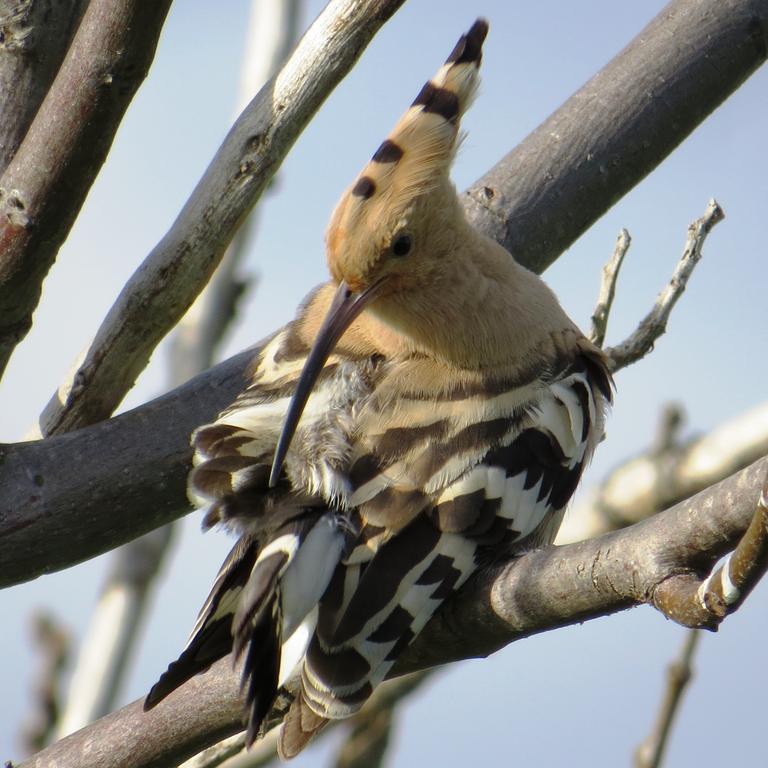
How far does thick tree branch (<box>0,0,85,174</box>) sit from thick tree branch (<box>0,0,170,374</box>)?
0.25m

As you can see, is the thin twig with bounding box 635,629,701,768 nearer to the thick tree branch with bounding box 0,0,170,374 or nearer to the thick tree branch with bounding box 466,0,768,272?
the thick tree branch with bounding box 466,0,768,272

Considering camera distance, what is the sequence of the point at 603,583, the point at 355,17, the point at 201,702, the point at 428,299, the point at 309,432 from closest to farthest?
the point at 603,583 < the point at 201,702 < the point at 355,17 < the point at 309,432 < the point at 428,299

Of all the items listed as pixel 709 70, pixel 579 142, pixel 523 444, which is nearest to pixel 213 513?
pixel 523 444

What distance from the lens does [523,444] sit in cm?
274

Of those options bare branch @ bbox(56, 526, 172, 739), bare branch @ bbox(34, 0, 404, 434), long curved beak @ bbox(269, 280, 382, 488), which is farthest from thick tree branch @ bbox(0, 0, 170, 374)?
bare branch @ bbox(56, 526, 172, 739)

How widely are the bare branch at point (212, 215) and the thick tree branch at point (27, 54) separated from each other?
15.4 inches

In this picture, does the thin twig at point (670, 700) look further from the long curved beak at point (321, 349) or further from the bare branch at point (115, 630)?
the bare branch at point (115, 630)

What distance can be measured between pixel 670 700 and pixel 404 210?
1.17 metres

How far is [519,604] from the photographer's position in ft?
6.54

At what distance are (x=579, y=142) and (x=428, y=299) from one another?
514mm

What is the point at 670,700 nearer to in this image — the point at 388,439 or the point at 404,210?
the point at 388,439

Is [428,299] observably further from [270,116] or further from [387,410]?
[270,116]

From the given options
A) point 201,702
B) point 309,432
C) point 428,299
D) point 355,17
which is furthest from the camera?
point 428,299

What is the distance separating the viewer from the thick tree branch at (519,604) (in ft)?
5.52
